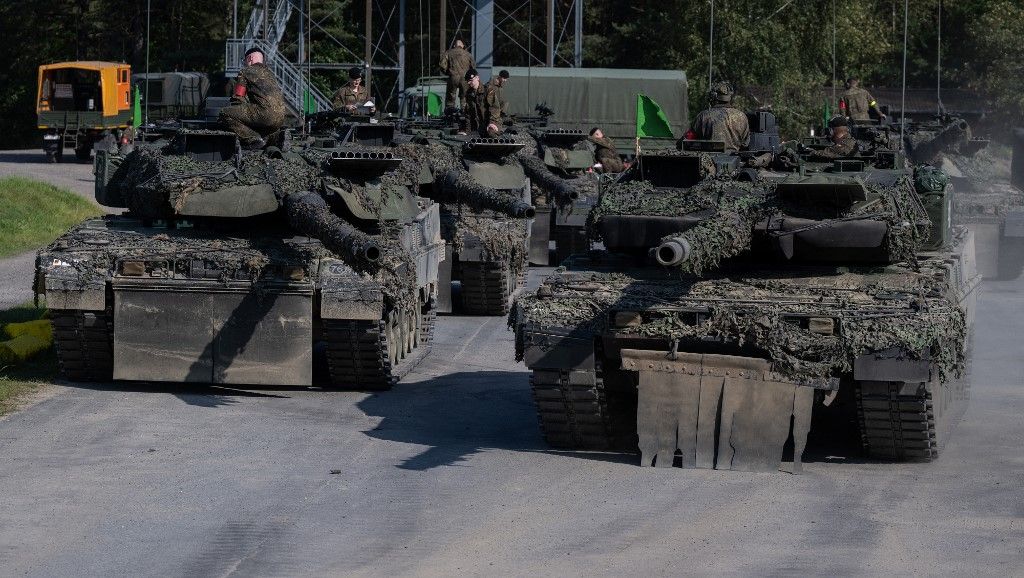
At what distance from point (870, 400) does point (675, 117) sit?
2265cm

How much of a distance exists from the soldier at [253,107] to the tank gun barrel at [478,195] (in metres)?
1.86

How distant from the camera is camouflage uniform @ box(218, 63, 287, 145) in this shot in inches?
555

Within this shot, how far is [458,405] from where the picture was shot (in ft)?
41.1

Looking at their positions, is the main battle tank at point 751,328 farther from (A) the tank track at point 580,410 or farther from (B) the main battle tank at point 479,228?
(B) the main battle tank at point 479,228

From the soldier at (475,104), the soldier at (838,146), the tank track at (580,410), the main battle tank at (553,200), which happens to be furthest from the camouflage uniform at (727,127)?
the main battle tank at (553,200)

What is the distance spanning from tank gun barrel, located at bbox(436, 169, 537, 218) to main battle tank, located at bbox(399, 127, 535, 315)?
47cm

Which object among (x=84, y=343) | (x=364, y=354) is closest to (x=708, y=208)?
(x=364, y=354)

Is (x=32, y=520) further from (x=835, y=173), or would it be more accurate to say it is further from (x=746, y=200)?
(x=835, y=173)

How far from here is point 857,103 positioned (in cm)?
2027

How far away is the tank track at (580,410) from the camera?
10172 millimetres

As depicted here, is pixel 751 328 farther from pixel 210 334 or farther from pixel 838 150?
pixel 210 334

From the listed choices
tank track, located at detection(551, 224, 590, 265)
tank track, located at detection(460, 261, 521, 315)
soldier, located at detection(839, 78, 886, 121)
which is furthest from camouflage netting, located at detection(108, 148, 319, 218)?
tank track, located at detection(551, 224, 590, 265)

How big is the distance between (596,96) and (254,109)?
18730 mm

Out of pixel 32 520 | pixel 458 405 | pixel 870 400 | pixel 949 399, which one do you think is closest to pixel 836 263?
pixel 870 400
